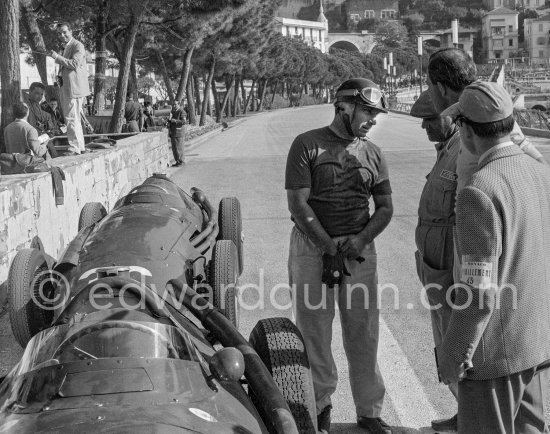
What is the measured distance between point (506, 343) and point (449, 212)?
127 cm

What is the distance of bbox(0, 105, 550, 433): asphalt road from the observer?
5.66 metres

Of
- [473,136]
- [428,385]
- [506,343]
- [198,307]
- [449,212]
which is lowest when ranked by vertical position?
[428,385]

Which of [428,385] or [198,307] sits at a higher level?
[198,307]

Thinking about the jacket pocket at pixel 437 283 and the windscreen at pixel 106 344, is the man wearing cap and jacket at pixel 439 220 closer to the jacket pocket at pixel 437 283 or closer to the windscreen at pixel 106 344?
the jacket pocket at pixel 437 283

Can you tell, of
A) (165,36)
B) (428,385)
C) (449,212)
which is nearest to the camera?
(449,212)

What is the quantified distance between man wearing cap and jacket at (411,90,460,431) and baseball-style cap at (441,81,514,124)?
39.8 inches

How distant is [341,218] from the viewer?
5320mm

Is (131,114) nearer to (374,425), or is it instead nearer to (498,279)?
(374,425)

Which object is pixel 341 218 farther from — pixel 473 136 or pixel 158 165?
pixel 158 165

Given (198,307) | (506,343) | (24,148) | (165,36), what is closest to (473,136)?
Result: (506,343)

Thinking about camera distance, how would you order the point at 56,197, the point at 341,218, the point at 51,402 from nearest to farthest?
1. the point at 51,402
2. the point at 341,218
3. the point at 56,197

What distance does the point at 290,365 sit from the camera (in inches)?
188

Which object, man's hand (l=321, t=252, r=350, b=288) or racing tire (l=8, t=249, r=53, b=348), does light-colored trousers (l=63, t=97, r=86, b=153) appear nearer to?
racing tire (l=8, t=249, r=53, b=348)

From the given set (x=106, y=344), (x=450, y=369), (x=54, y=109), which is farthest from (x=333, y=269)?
(x=54, y=109)
